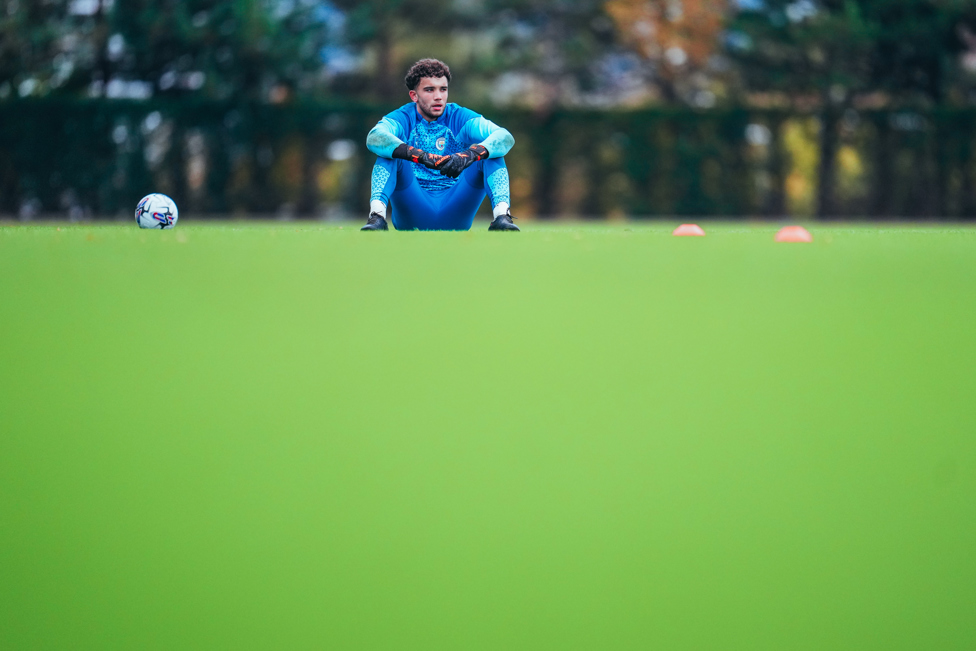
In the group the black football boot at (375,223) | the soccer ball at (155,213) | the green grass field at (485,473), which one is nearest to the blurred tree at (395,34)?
the soccer ball at (155,213)

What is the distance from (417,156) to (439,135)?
0.57 metres

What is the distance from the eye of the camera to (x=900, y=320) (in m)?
3.67

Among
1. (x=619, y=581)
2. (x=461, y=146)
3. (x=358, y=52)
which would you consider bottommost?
(x=619, y=581)

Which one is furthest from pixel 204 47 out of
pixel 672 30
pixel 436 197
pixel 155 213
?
pixel 436 197

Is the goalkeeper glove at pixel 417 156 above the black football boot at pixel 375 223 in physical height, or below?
above

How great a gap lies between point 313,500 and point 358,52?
2684 cm

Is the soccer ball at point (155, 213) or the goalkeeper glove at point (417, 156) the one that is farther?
the soccer ball at point (155, 213)

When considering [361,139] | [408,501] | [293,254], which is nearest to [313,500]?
[408,501]

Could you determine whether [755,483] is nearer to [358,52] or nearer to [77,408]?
[77,408]

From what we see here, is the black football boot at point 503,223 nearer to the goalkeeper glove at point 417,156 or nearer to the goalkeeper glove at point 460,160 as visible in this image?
the goalkeeper glove at point 460,160

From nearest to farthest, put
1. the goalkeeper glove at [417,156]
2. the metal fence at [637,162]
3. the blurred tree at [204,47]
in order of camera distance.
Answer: the goalkeeper glove at [417,156] → the metal fence at [637,162] → the blurred tree at [204,47]

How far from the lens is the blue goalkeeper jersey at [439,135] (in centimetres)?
714

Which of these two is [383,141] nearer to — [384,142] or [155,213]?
[384,142]

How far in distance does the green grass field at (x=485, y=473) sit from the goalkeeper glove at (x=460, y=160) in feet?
10.6
